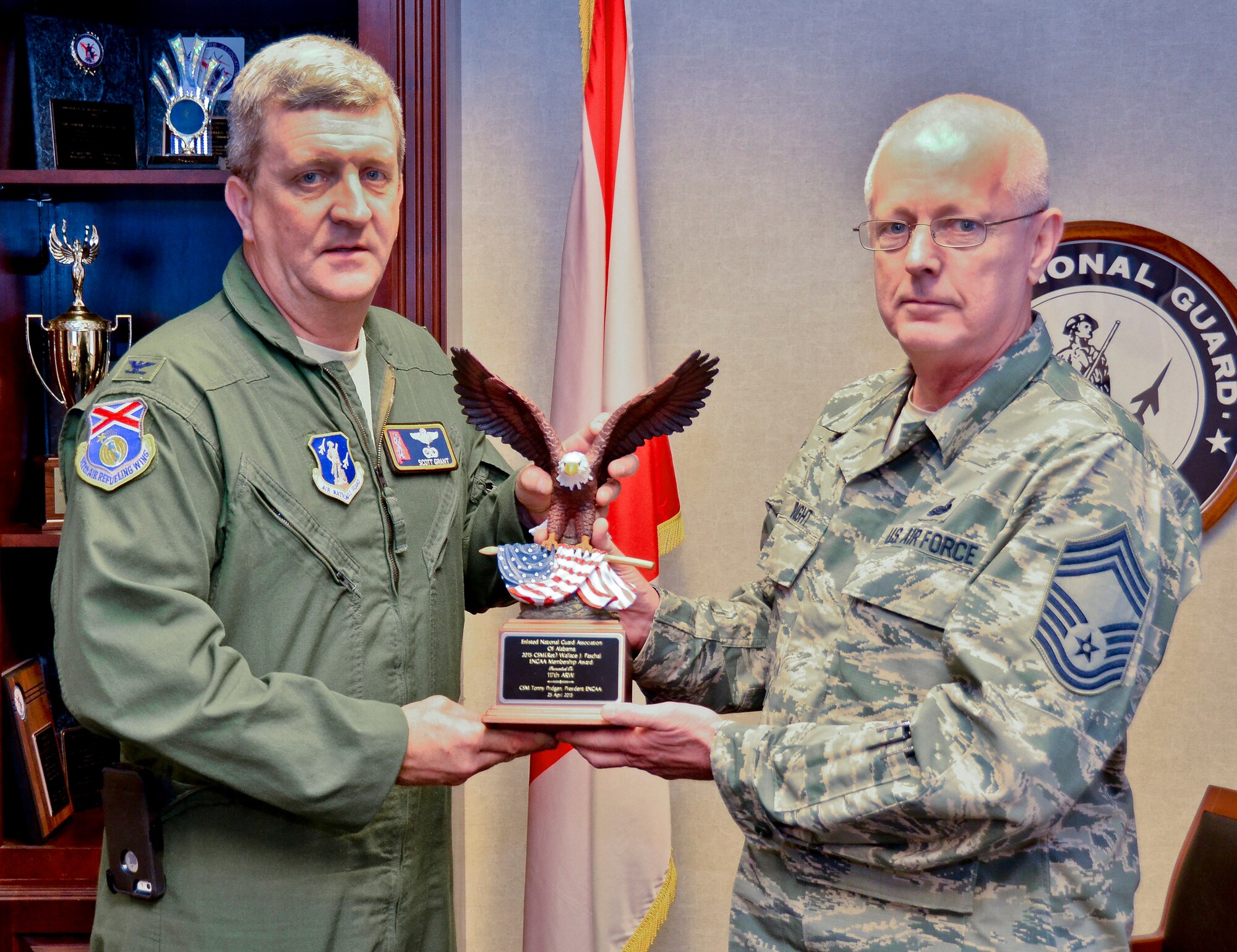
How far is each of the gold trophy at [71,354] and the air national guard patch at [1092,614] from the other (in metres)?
1.76

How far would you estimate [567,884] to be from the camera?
231 cm

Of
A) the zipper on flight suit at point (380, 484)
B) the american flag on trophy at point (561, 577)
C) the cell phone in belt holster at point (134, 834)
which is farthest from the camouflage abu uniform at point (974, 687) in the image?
the cell phone in belt holster at point (134, 834)

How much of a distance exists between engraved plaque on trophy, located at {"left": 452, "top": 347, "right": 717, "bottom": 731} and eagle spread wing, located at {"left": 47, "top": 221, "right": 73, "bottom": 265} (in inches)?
40.1

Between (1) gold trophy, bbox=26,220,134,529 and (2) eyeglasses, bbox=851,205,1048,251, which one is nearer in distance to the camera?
(2) eyeglasses, bbox=851,205,1048,251

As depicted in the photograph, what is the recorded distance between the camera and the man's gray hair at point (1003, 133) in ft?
4.44

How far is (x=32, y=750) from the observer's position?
2.09m

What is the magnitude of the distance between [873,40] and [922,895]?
191 centimetres

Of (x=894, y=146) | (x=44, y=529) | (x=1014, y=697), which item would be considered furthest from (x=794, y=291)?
(x=44, y=529)

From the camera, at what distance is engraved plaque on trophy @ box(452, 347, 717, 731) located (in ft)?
5.00

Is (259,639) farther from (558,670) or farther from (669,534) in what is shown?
(669,534)

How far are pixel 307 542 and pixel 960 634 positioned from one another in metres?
0.86

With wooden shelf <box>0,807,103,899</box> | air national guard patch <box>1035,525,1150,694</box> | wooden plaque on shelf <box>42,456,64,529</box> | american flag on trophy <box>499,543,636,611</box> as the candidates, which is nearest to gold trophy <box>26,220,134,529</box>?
A: wooden plaque on shelf <box>42,456,64,529</box>

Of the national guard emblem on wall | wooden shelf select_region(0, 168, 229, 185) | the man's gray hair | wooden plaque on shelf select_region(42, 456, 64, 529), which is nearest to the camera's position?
the man's gray hair

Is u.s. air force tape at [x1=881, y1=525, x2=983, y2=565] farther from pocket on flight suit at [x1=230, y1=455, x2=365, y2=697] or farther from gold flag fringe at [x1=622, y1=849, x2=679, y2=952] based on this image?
gold flag fringe at [x1=622, y1=849, x2=679, y2=952]
